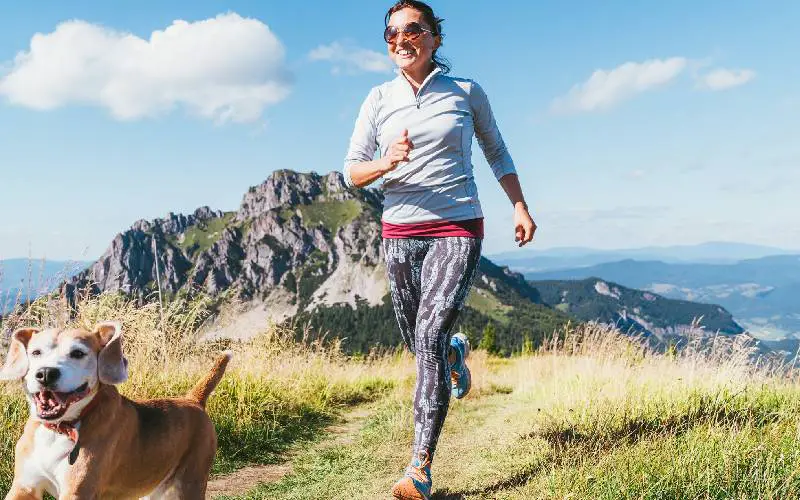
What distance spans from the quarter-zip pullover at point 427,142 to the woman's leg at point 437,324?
0.22 m

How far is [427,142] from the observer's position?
11.8 ft

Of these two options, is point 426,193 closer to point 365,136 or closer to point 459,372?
point 365,136

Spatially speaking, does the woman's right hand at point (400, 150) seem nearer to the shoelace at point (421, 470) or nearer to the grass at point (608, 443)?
the shoelace at point (421, 470)

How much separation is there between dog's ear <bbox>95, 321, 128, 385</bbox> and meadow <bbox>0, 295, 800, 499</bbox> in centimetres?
210

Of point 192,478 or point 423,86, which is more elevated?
point 423,86

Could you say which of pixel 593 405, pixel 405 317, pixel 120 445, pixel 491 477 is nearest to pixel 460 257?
pixel 405 317

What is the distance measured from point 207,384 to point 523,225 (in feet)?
7.01

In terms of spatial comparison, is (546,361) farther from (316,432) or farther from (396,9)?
(396,9)

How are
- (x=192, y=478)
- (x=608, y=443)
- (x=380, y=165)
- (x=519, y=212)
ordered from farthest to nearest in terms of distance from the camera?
(x=608, y=443)
(x=519, y=212)
(x=380, y=165)
(x=192, y=478)

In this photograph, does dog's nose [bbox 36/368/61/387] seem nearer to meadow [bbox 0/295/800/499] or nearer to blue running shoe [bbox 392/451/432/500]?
blue running shoe [bbox 392/451/432/500]

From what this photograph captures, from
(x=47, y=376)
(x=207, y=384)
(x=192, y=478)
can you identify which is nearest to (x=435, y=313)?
(x=207, y=384)

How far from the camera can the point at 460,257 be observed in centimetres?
362

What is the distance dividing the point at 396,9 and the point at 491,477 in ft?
10.3

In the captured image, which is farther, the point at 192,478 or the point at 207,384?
the point at 207,384
